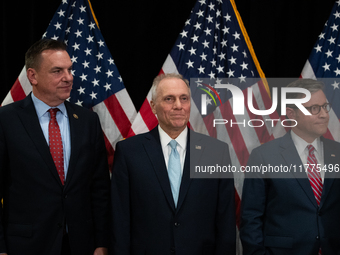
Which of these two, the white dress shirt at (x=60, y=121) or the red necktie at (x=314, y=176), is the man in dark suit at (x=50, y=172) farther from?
the red necktie at (x=314, y=176)

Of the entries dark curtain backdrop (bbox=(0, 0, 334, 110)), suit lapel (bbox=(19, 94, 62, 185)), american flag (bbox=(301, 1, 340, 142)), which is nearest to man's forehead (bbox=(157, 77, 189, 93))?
suit lapel (bbox=(19, 94, 62, 185))

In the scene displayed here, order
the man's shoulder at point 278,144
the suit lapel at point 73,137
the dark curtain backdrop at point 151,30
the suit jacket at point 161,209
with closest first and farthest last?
1. the suit jacket at point 161,209
2. the suit lapel at point 73,137
3. the man's shoulder at point 278,144
4. the dark curtain backdrop at point 151,30

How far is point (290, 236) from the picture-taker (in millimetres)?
2172

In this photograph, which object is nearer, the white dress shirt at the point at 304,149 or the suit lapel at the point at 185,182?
the suit lapel at the point at 185,182

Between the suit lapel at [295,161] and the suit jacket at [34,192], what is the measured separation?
1.29 meters

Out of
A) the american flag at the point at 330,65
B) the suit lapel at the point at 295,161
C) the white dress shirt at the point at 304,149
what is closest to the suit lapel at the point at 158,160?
the suit lapel at the point at 295,161

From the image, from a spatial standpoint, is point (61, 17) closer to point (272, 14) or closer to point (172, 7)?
point (172, 7)

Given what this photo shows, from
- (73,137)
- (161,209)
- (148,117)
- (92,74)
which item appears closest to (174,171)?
(161,209)

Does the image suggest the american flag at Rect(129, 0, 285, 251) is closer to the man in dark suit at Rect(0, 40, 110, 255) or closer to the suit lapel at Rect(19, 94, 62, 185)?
the man in dark suit at Rect(0, 40, 110, 255)

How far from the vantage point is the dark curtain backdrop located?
10.8ft

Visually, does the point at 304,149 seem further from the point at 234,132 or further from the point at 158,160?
the point at 158,160

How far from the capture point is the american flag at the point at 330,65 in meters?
Answer: 2.86

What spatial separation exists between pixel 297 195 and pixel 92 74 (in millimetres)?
1808

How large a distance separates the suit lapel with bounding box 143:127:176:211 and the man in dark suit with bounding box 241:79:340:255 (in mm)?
534
